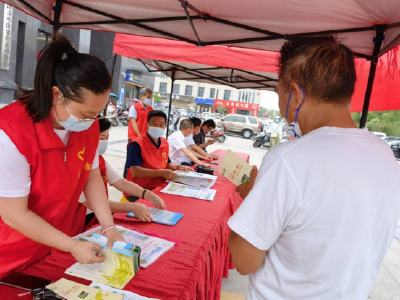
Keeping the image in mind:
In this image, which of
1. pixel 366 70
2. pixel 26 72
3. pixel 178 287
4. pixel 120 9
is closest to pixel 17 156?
pixel 178 287

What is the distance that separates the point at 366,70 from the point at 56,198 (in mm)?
2983

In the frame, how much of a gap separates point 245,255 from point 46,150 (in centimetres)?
69

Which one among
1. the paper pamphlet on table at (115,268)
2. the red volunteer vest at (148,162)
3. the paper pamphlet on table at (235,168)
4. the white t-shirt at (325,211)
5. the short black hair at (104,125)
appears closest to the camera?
the white t-shirt at (325,211)

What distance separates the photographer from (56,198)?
101 cm

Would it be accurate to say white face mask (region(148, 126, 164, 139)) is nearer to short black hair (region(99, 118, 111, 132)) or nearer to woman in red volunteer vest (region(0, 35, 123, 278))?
short black hair (region(99, 118, 111, 132))

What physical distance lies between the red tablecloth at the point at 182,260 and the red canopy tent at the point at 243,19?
1329mm

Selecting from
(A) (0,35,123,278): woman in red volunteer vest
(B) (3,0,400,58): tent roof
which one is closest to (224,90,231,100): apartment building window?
(B) (3,0,400,58): tent roof

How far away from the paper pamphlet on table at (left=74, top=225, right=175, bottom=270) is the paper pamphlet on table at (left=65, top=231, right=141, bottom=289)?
15cm

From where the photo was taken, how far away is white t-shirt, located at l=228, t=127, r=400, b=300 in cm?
67

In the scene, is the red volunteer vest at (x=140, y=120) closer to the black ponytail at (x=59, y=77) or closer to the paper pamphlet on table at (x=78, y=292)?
the black ponytail at (x=59, y=77)

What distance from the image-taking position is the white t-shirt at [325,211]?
0.67 m

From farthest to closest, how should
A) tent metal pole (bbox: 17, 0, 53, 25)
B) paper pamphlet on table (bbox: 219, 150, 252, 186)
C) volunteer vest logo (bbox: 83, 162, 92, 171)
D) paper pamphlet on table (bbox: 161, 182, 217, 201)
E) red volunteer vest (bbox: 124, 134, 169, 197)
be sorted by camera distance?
red volunteer vest (bbox: 124, 134, 169, 197) < tent metal pole (bbox: 17, 0, 53, 25) < paper pamphlet on table (bbox: 161, 182, 217, 201) < paper pamphlet on table (bbox: 219, 150, 252, 186) < volunteer vest logo (bbox: 83, 162, 92, 171)

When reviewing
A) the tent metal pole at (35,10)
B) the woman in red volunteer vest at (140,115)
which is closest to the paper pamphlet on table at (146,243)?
the tent metal pole at (35,10)

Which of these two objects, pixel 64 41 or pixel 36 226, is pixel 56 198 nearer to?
pixel 36 226
